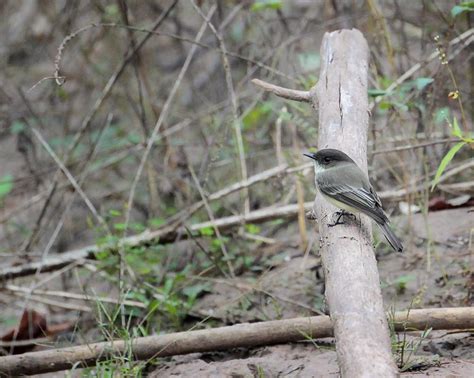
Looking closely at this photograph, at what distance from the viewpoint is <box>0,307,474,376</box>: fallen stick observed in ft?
13.4

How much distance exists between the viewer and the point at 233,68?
9203 mm

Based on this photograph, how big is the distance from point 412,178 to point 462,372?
105 inches

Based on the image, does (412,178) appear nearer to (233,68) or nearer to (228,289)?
(228,289)

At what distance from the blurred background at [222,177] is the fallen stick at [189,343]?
Answer: 16cm

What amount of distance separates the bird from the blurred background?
0.33 m

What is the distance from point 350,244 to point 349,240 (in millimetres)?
32

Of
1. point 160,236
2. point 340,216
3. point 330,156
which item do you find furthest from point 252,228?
point 340,216

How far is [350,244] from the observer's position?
338 cm

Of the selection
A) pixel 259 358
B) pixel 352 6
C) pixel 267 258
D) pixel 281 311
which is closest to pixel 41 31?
pixel 352 6

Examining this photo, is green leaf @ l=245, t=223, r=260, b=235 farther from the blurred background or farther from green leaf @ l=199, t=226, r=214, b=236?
green leaf @ l=199, t=226, r=214, b=236

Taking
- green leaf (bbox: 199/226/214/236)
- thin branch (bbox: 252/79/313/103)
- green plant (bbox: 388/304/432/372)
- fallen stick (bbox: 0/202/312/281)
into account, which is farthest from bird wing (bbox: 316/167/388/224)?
fallen stick (bbox: 0/202/312/281)

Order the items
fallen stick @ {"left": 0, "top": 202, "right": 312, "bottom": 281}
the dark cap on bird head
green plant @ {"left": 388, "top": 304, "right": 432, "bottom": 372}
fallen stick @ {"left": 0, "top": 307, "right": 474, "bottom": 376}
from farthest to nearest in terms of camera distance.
Result: fallen stick @ {"left": 0, "top": 202, "right": 312, "bottom": 281}
fallen stick @ {"left": 0, "top": 307, "right": 474, "bottom": 376}
the dark cap on bird head
green plant @ {"left": 388, "top": 304, "right": 432, "bottom": 372}

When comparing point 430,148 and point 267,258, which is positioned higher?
point 430,148

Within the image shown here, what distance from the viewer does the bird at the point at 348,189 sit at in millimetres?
3785
